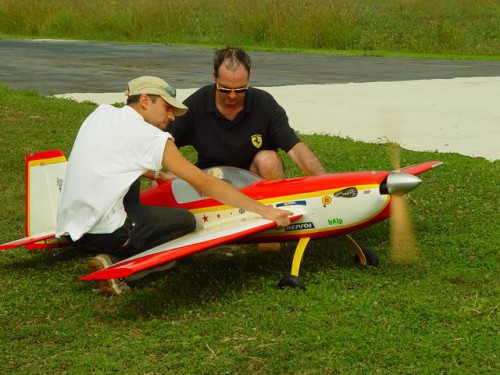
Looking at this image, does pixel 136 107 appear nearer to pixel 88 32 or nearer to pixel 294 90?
pixel 294 90

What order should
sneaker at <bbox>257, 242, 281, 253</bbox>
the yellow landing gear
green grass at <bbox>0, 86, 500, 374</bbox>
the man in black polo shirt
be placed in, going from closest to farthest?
green grass at <bbox>0, 86, 500, 374</bbox> → the yellow landing gear → the man in black polo shirt → sneaker at <bbox>257, 242, 281, 253</bbox>

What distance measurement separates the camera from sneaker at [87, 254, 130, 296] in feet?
18.7

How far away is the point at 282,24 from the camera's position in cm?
2919

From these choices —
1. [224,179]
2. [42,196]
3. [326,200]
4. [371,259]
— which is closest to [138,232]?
[224,179]

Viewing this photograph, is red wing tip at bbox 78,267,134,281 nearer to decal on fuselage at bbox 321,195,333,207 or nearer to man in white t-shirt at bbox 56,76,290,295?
man in white t-shirt at bbox 56,76,290,295

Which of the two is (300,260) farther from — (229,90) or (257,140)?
(229,90)

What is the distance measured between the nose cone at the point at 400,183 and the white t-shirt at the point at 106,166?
1434mm

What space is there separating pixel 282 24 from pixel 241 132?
23.3m

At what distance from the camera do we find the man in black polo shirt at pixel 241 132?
6.44 metres

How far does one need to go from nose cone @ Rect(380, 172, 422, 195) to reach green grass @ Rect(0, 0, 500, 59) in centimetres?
1930

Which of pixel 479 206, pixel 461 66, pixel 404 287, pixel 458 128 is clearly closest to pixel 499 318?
pixel 404 287

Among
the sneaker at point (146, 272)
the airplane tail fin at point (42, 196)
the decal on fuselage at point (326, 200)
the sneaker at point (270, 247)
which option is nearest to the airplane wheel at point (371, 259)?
the decal on fuselage at point (326, 200)

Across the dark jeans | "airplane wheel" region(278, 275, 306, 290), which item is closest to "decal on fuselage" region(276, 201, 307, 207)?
"airplane wheel" region(278, 275, 306, 290)

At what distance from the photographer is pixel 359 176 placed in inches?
224
